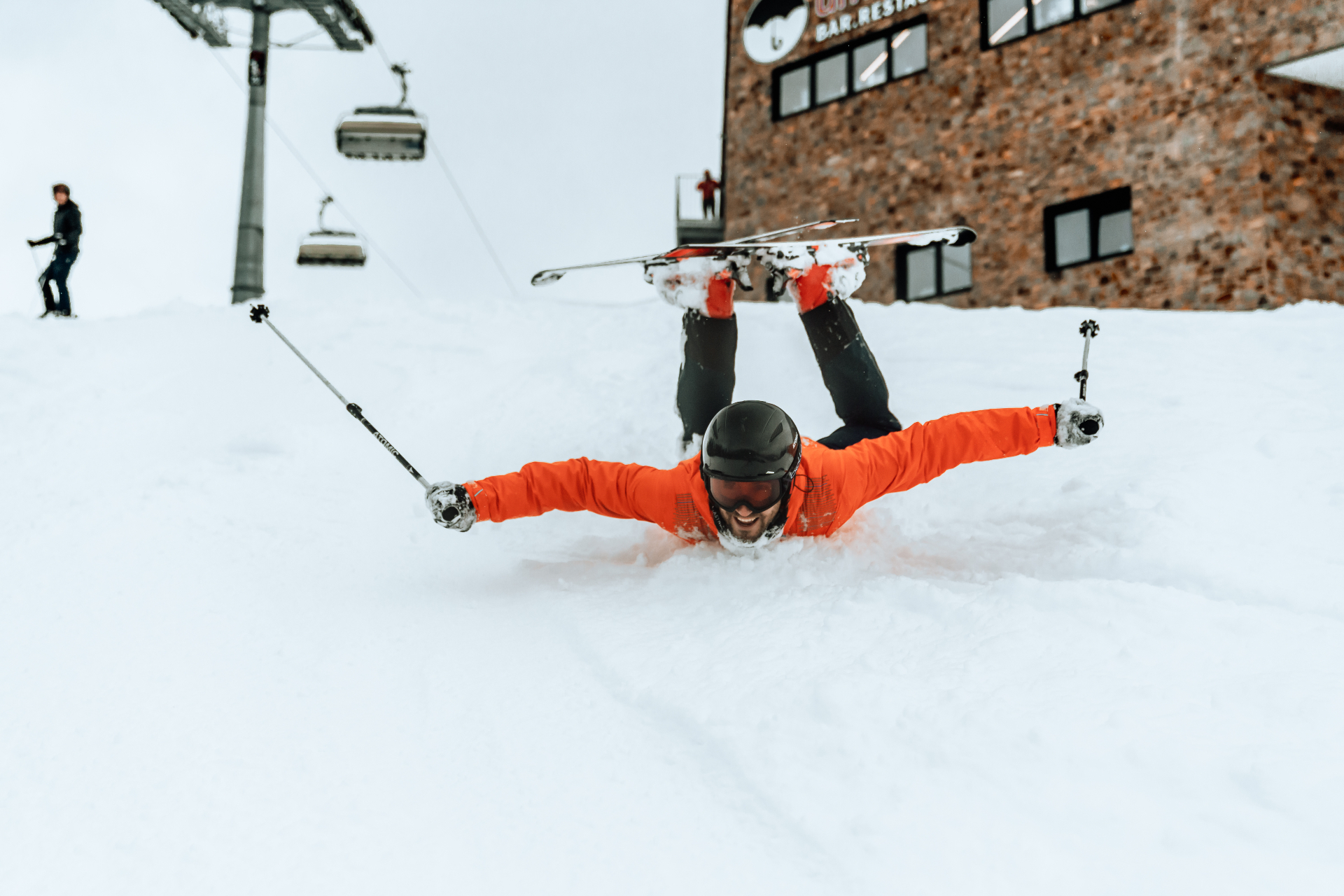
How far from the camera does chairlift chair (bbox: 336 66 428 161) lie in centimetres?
1082

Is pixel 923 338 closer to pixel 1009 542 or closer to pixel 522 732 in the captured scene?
pixel 1009 542

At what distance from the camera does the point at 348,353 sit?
6555mm

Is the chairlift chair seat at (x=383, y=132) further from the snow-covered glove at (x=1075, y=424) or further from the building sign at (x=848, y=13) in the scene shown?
the snow-covered glove at (x=1075, y=424)

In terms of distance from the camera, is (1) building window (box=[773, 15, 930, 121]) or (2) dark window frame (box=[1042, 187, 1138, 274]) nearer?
(2) dark window frame (box=[1042, 187, 1138, 274])

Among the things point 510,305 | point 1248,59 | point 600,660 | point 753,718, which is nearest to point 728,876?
point 753,718

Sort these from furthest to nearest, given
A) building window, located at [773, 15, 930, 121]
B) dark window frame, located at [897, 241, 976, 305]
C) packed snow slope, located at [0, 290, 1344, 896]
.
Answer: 1. building window, located at [773, 15, 930, 121]
2. dark window frame, located at [897, 241, 976, 305]
3. packed snow slope, located at [0, 290, 1344, 896]

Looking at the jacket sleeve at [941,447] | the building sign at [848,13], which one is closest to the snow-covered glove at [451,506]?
the jacket sleeve at [941,447]

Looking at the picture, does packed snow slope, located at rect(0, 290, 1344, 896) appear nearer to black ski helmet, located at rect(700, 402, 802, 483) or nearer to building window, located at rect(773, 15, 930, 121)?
black ski helmet, located at rect(700, 402, 802, 483)

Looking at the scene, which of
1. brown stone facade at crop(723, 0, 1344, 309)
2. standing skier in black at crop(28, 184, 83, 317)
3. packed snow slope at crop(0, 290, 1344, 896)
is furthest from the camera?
brown stone facade at crop(723, 0, 1344, 309)

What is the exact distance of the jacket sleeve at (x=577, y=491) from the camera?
3.26m

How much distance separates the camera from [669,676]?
2.61m

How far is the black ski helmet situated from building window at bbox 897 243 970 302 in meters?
10.9

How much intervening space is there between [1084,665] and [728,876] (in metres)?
1.12

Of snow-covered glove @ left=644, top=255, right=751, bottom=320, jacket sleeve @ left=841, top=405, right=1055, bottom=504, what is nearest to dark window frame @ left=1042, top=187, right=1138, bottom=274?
snow-covered glove @ left=644, top=255, right=751, bottom=320
